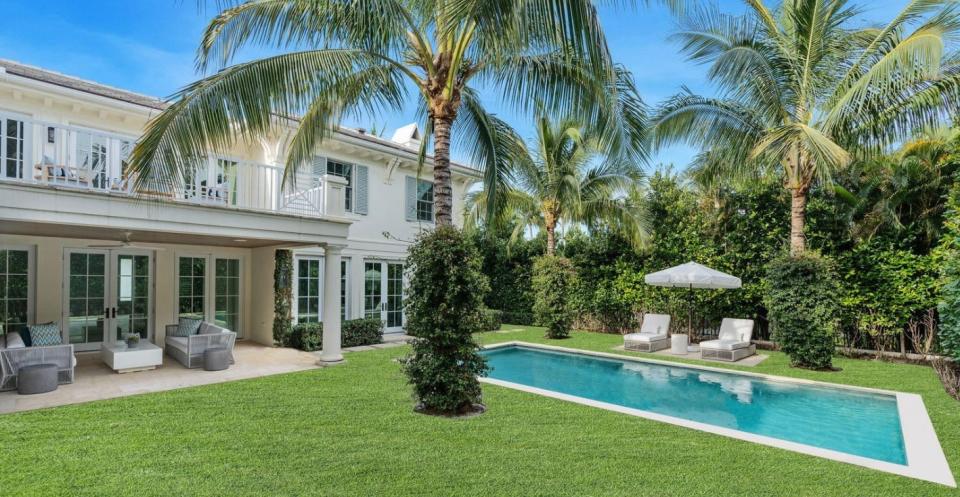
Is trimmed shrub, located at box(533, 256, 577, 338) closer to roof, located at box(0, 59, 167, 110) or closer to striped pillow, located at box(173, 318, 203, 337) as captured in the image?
striped pillow, located at box(173, 318, 203, 337)

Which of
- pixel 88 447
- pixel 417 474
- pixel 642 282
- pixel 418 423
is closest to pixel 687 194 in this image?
pixel 642 282

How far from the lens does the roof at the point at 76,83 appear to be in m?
10.4

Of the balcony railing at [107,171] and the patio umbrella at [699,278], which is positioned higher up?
the balcony railing at [107,171]

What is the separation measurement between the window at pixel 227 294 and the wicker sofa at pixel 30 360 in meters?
5.16

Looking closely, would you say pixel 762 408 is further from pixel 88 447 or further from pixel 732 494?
pixel 88 447

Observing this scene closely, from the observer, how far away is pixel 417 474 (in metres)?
5.05

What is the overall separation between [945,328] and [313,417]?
11201 millimetres

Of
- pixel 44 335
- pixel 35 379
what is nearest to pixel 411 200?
pixel 44 335

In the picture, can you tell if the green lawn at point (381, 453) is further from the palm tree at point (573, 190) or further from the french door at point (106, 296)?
the palm tree at point (573, 190)

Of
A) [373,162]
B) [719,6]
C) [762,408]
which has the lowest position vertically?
[762,408]

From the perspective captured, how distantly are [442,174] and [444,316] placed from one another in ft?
7.20

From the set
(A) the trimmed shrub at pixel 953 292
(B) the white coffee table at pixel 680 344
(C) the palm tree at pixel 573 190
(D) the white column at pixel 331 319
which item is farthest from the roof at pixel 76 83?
(A) the trimmed shrub at pixel 953 292

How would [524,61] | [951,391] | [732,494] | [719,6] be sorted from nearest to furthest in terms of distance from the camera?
[732,494] → [524,61] → [951,391] → [719,6]

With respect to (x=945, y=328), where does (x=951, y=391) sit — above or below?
below
